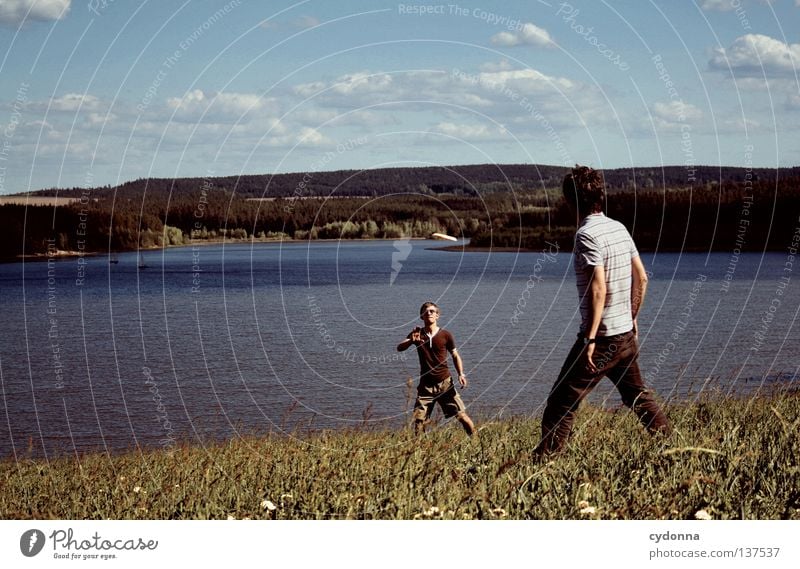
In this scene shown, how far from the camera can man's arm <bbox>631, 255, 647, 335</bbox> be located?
712 cm

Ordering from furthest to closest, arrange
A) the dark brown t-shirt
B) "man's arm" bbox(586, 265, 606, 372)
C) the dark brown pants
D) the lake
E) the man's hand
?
the lake, the dark brown t-shirt, the dark brown pants, the man's hand, "man's arm" bbox(586, 265, 606, 372)

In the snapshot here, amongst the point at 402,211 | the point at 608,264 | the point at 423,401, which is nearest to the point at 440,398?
the point at 423,401

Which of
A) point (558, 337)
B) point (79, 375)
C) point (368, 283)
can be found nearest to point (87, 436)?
point (79, 375)

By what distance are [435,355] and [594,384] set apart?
2.66 meters

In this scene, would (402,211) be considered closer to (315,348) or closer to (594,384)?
(315,348)

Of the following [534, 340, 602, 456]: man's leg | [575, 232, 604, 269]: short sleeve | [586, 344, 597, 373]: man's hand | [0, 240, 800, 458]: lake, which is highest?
[575, 232, 604, 269]: short sleeve

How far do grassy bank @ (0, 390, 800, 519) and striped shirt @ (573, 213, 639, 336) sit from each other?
2.87ft

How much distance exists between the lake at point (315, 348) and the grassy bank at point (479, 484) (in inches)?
114

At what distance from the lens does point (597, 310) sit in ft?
22.3

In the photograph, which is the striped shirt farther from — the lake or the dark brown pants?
the lake

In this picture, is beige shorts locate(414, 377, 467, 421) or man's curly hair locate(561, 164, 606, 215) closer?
man's curly hair locate(561, 164, 606, 215)

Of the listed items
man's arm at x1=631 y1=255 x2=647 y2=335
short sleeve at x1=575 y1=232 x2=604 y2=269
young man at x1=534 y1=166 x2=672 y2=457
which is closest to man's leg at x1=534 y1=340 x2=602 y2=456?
young man at x1=534 y1=166 x2=672 y2=457

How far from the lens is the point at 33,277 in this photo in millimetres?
80375
